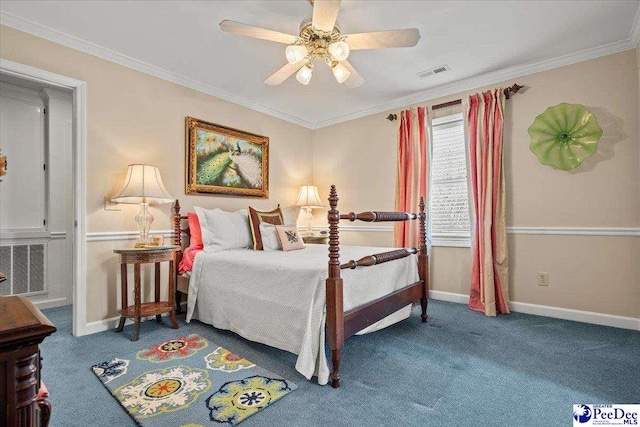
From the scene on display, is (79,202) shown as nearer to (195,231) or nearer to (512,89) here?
(195,231)

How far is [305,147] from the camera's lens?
5.07 metres

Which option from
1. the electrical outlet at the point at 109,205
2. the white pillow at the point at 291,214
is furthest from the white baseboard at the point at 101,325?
the white pillow at the point at 291,214

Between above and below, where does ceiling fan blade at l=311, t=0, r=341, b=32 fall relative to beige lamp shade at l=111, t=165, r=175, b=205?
above

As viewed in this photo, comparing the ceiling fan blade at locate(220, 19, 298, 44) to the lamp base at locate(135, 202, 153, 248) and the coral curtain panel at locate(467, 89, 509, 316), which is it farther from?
the coral curtain panel at locate(467, 89, 509, 316)

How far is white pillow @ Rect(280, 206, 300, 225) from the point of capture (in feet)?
15.6

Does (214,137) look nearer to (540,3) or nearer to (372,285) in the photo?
(372,285)

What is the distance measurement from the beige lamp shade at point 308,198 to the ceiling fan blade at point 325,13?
2.74 metres

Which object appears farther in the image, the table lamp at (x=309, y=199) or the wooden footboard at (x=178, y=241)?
the table lamp at (x=309, y=199)

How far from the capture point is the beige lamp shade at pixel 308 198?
460cm

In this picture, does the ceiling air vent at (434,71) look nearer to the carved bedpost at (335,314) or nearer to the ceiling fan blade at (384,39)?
the ceiling fan blade at (384,39)

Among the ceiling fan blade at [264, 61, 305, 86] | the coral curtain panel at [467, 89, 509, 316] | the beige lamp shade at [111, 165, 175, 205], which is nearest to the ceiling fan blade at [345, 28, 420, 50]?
the ceiling fan blade at [264, 61, 305, 86]

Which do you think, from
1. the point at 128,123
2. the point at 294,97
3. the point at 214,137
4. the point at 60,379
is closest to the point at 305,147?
the point at 294,97

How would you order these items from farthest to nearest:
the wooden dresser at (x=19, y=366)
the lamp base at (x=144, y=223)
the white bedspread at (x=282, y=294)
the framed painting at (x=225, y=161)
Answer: the framed painting at (x=225, y=161)
the lamp base at (x=144, y=223)
the white bedspread at (x=282, y=294)
the wooden dresser at (x=19, y=366)

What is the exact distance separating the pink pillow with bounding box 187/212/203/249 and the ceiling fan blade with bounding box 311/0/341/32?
7.37 feet
